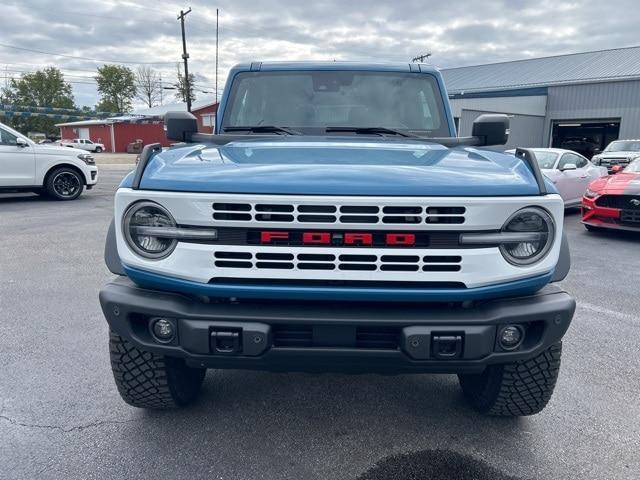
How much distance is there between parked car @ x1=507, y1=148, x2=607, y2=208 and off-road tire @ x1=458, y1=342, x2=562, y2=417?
7698mm

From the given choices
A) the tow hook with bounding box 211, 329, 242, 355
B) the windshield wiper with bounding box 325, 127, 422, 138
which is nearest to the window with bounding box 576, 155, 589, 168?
the windshield wiper with bounding box 325, 127, 422, 138

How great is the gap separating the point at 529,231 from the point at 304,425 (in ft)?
5.02

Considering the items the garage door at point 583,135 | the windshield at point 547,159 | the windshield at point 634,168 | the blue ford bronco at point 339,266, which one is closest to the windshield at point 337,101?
the blue ford bronco at point 339,266

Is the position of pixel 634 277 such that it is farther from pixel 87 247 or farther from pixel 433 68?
pixel 87 247

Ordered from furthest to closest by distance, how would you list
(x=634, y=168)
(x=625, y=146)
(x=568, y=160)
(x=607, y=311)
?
(x=625, y=146)
(x=568, y=160)
(x=634, y=168)
(x=607, y=311)

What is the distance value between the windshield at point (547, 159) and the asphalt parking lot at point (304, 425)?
6313 millimetres

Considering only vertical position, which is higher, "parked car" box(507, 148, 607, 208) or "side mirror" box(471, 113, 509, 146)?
"side mirror" box(471, 113, 509, 146)

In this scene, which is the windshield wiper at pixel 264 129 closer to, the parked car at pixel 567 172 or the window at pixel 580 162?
the parked car at pixel 567 172

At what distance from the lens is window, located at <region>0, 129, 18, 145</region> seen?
10531 millimetres

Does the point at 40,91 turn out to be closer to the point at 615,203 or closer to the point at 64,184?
the point at 64,184

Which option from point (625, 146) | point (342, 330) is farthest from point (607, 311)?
point (625, 146)

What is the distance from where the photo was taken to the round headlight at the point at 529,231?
2080 mm

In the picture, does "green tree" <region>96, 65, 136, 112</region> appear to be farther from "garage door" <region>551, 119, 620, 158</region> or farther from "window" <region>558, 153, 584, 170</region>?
"window" <region>558, 153, 584, 170</region>

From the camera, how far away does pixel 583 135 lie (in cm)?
3216
